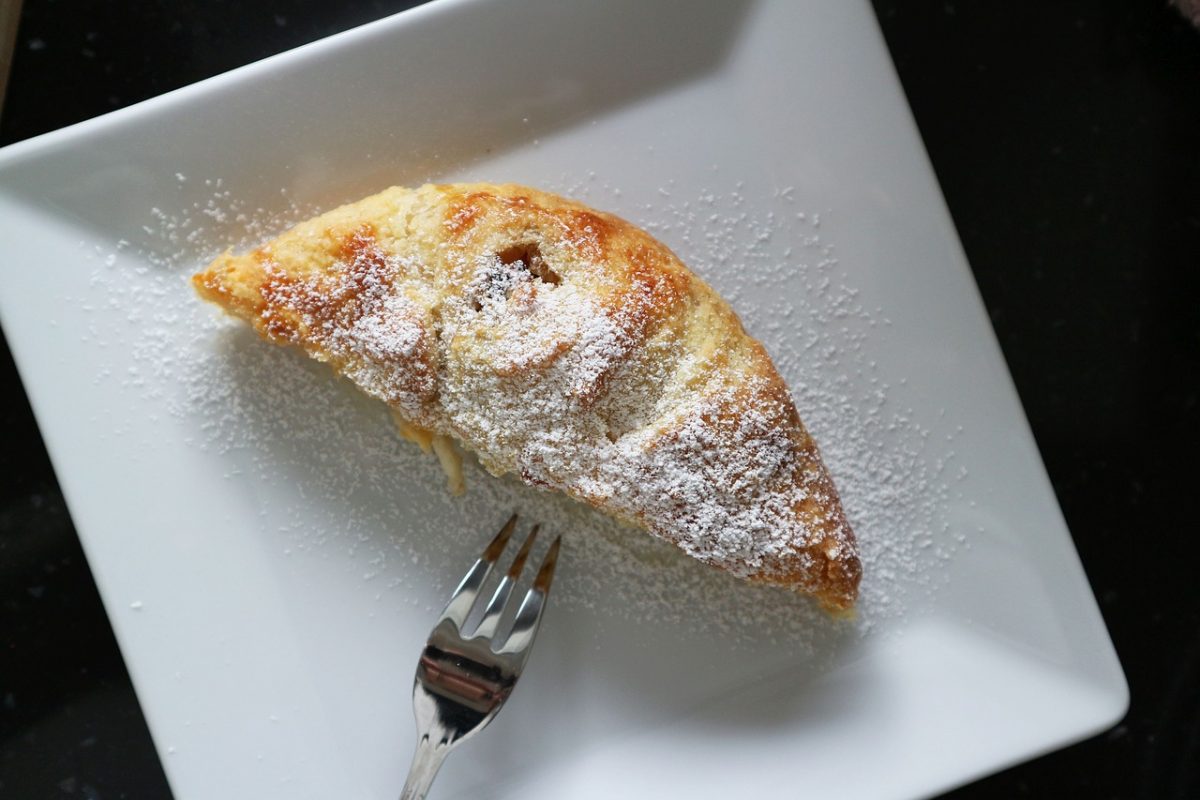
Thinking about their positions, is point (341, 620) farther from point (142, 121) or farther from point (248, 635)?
point (142, 121)

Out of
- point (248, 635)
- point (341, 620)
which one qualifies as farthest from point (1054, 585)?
point (248, 635)

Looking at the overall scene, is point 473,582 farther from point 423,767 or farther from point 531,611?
point 423,767

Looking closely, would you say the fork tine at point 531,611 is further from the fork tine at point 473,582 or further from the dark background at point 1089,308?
the dark background at point 1089,308

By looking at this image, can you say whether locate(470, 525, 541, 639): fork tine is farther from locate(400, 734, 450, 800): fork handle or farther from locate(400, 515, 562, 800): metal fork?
locate(400, 734, 450, 800): fork handle

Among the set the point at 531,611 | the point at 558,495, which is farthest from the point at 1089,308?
the point at 531,611

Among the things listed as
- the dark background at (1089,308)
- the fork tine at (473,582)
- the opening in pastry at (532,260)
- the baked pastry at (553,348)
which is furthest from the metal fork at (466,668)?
the dark background at (1089,308)

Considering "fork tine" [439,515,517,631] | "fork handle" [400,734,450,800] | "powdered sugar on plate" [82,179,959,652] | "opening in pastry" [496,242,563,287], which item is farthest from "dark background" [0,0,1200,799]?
"opening in pastry" [496,242,563,287]
